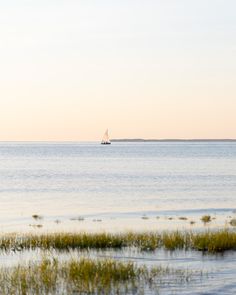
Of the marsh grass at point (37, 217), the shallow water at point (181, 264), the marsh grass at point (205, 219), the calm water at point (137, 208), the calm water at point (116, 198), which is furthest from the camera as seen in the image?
the calm water at point (116, 198)

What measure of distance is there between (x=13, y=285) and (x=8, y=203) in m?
34.7

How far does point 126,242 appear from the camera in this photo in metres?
26.7

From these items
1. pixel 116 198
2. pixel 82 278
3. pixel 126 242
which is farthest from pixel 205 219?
pixel 82 278

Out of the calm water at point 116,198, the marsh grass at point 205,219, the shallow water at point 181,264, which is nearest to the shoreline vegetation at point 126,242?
the shallow water at point 181,264

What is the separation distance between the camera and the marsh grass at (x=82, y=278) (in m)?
18.2

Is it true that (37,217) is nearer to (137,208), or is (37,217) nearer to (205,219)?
(137,208)

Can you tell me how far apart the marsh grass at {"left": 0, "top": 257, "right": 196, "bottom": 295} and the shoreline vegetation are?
15.7ft

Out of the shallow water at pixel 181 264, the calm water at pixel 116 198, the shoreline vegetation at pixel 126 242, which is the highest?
the shoreline vegetation at pixel 126 242

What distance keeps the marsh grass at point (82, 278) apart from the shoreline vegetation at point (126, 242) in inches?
188

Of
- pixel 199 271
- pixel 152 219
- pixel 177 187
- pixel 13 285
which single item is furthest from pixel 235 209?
pixel 13 285

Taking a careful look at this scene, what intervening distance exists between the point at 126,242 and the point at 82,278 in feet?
25.6

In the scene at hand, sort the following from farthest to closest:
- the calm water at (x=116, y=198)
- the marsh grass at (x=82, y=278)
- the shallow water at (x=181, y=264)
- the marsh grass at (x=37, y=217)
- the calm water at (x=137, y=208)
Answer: the calm water at (x=116, y=198)
the marsh grass at (x=37, y=217)
the calm water at (x=137, y=208)
the shallow water at (x=181, y=264)
the marsh grass at (x=82, y=278)

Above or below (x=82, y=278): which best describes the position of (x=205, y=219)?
below

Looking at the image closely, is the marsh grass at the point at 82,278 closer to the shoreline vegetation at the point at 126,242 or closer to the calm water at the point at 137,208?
the calm water at the point at 137,208
